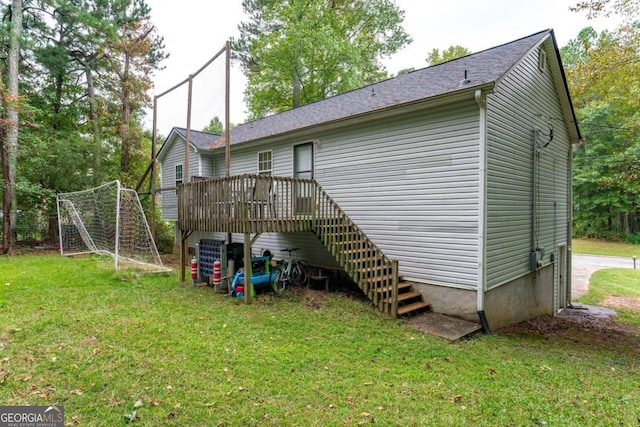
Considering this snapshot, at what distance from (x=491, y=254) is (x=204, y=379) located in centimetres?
522

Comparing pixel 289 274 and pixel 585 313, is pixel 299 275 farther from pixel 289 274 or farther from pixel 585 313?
pixel 585 313

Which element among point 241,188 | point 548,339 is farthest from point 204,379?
point 548,339

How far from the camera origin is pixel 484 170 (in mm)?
5672

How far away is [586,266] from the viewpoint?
58.3 ft

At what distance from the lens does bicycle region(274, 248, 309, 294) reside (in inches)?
295

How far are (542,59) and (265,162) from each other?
25.4 ft

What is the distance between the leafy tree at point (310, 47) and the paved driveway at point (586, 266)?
15.3 metres

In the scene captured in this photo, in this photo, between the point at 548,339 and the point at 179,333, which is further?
the point at 548,339

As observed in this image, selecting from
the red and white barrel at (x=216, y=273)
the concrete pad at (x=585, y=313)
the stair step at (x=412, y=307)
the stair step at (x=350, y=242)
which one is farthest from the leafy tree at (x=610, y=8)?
the red and white barrel at (x=216, y=273)

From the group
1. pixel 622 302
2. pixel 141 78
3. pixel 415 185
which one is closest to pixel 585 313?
pixel 622 302

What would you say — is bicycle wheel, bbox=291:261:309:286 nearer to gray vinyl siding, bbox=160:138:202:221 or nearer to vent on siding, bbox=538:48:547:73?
gray vinyl siding, bbox=160:138:202:221

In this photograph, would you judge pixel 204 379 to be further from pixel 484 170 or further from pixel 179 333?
pixel 484 170

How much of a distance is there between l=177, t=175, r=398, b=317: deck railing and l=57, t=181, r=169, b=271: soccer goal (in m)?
3.05

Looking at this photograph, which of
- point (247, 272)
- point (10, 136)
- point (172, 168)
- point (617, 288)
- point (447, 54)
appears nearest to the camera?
point (247, 272)
